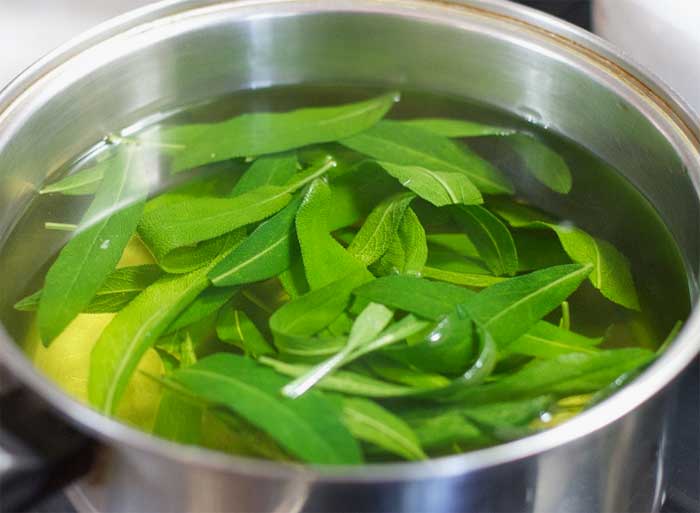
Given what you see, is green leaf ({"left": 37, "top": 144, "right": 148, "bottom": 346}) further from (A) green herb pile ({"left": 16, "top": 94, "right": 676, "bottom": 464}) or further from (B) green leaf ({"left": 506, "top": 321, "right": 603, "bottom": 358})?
(B) green leaf ({"left": 506, "top": 321, "right": 603, "bottom": 358})

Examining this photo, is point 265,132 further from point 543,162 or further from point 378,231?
point 543,162

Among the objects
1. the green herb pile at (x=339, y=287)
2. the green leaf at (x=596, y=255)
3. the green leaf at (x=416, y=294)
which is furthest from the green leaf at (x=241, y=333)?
the green leaf at (x=596, y=255)

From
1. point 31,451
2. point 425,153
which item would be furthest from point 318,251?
point 31,451

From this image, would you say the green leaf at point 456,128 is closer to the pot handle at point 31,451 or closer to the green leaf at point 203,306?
the green leaf at point 203,306

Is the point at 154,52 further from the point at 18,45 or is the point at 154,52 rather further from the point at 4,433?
the point at 4,433

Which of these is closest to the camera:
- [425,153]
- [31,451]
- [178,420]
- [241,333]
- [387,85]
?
[31,451]

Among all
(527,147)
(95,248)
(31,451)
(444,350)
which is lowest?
(31,451)
